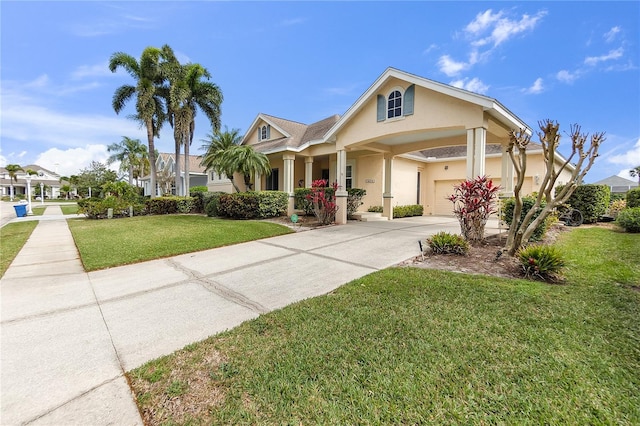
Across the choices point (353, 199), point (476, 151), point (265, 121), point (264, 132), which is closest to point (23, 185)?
A: point (264, 132)

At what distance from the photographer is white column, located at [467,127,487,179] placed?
344 inches

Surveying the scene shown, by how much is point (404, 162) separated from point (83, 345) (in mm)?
16931

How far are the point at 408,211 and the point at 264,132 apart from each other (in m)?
11.2

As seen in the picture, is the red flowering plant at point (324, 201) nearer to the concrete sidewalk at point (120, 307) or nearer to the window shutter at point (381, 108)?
the window shutter at point (381, 108)

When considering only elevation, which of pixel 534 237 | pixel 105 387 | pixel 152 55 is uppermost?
pixel 152 55

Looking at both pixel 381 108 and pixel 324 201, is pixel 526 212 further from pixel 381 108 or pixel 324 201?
pixel 324 201

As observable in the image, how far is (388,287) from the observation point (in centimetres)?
452

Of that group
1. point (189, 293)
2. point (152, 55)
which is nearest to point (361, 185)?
point (189, 293)

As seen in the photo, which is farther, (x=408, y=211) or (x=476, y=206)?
(x=408, y=211)

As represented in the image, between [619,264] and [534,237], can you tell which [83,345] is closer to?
[619,264]

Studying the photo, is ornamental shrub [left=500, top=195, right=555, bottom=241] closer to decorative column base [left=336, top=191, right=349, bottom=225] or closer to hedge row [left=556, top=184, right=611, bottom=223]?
hedge row [left=556, top=184, right=611, bottom=223]

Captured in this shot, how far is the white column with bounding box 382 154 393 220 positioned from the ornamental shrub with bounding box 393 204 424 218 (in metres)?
1.04

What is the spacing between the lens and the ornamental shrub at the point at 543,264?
477 cm

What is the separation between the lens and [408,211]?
55.5 feet
